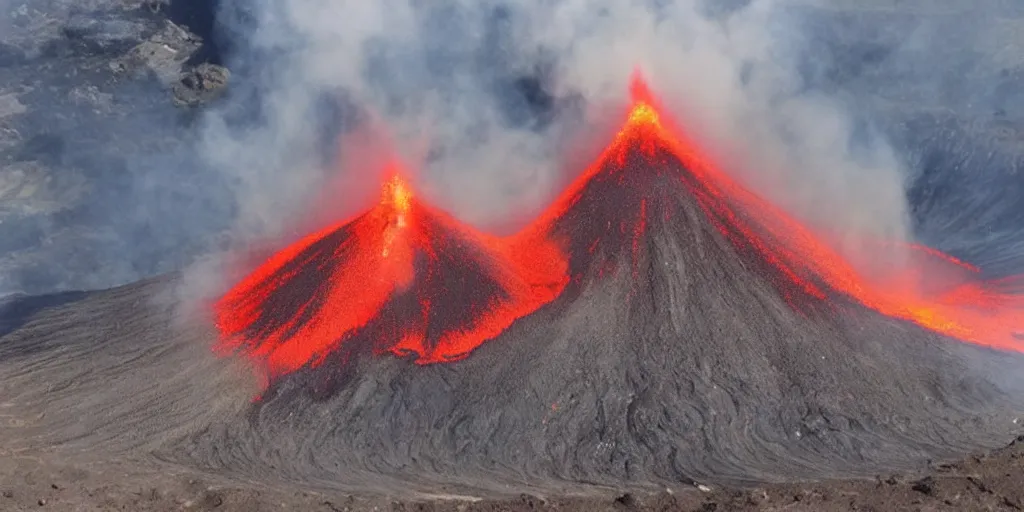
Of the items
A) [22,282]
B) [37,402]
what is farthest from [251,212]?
[37,402]

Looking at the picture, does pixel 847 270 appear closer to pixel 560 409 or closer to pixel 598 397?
pixel 598 397

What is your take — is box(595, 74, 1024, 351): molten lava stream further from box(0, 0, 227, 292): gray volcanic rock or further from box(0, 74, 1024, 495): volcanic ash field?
box(0, 0, 227, 292): gray volcanic rock

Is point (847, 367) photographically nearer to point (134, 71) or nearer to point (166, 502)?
point (166, 502)

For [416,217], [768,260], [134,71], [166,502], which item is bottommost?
[166,502]

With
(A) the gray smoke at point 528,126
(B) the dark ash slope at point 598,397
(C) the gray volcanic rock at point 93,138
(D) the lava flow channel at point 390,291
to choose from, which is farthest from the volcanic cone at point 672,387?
(C) the gray volcanic rock at point 93,138

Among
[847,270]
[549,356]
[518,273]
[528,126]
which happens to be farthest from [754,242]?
[528,126]

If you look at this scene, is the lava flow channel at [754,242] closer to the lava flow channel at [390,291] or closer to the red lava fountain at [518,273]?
the red lava fountain at [518,273]
